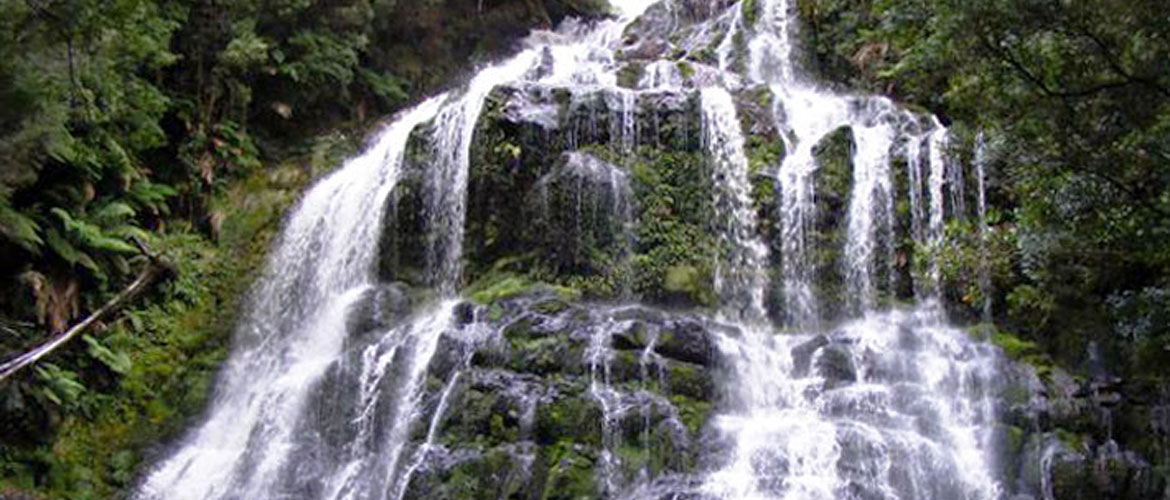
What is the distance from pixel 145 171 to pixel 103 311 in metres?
3.43

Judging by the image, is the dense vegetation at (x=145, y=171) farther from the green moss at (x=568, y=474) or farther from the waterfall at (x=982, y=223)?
the waterfall at (x=982, y=223)

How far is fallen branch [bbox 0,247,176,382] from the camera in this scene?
1161cm

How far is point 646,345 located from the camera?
1220 cm

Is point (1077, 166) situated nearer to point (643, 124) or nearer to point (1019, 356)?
point (1019, 356)

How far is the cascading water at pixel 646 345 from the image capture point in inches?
424

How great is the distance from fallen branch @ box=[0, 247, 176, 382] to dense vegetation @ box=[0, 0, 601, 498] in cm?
16

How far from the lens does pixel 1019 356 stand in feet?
39.3

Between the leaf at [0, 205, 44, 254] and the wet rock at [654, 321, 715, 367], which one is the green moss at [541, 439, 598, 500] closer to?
the wet rock at [654, 321, 715, 367]

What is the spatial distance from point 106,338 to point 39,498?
3009 millimetres

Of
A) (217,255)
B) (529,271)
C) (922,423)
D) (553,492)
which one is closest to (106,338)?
(217,255)

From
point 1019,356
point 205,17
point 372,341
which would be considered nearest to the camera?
point 1019,356

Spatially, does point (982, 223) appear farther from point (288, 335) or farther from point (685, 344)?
point (288, 335)

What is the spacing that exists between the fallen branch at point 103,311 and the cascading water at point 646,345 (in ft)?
4.99

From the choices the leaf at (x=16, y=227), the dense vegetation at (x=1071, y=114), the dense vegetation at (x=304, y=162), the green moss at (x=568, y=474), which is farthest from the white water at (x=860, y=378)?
the leaf at (x=16, y=227)
